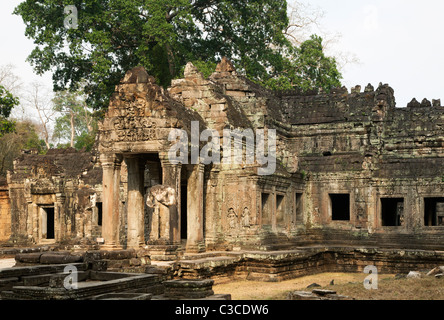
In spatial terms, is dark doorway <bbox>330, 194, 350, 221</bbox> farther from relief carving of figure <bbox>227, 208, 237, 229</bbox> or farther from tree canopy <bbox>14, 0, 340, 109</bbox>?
tree canopy <bbox>14, 0, 340, 109</bbox>

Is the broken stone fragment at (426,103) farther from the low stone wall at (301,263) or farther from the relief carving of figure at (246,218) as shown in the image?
the relief carving of figure at (246,218)

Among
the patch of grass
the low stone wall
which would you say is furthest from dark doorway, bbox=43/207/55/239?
the patch of grass

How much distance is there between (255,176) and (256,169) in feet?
Result: 0.70

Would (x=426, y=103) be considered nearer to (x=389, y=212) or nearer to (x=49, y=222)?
(x=389, y=212)

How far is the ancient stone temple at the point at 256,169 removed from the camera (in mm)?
16672

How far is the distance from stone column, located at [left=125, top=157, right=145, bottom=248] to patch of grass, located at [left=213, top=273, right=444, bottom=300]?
3487 mm

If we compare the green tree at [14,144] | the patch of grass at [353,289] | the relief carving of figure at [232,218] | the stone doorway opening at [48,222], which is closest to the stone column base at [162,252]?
the patch of grass at [353,289]

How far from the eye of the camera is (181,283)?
39.0 ft

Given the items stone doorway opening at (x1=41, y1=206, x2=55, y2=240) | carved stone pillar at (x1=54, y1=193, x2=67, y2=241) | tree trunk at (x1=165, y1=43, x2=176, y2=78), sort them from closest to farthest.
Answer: carved stone pillar at (x1=54, y1=193, x2=67, y2=241) → stone doorway opening at (x1=41, y1=206, x2=55, y2=240) → tree trunk at (x1=165, y1=43, x2=176, y2=78)

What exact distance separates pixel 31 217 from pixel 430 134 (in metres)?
17.1

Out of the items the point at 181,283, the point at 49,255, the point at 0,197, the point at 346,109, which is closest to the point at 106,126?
the point at 49,255

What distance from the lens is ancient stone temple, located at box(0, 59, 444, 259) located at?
1667 centimetres

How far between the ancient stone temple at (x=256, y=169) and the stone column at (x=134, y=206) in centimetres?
3

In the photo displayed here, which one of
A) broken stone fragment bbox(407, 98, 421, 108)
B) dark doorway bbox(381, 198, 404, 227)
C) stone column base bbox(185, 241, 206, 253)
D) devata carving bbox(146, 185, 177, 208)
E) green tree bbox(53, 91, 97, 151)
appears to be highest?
green tree bbox(53, 91, 97, 151)
